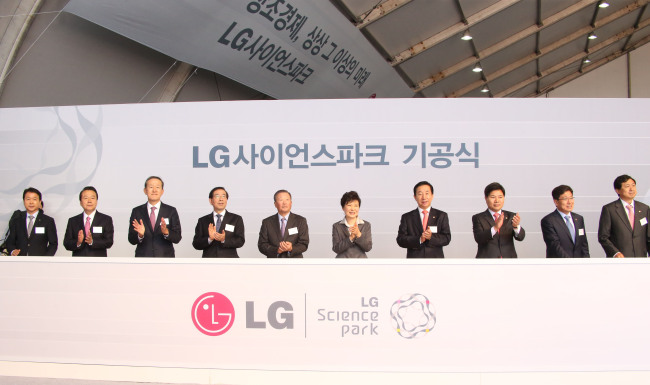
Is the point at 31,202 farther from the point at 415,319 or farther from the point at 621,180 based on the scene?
the point at 621,180

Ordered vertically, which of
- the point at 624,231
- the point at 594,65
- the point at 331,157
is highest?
the point at 594,65

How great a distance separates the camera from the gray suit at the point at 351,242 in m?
4.61

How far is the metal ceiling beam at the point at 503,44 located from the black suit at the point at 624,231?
9.79m

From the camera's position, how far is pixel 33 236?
17.3 feet

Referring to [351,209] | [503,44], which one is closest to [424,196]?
[351,209]

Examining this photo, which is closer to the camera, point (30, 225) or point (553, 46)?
point (30, 225)

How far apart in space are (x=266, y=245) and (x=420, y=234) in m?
1.28

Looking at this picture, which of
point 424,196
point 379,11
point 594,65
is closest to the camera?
point 424,196

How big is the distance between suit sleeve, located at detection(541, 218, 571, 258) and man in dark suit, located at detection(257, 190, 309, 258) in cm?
193

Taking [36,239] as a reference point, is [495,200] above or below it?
above

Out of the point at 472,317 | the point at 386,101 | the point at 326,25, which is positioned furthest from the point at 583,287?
the point at 326,25

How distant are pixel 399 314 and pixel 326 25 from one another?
6095 mm

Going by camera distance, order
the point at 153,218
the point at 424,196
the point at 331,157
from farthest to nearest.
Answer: the point at 331,157 → the point at 153,218 → the point at 424,196

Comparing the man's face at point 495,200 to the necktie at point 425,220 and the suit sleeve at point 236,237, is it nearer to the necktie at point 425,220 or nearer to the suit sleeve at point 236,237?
the necktie at point 425,220
